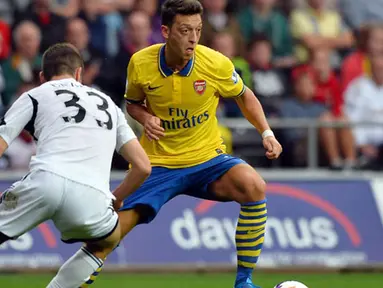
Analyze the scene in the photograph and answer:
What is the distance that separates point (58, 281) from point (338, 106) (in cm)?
803

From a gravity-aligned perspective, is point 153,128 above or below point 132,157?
below

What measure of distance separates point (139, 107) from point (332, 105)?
21.0ft

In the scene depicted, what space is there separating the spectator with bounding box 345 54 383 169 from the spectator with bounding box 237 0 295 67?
1276mm

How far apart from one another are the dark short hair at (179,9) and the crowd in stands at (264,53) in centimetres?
495

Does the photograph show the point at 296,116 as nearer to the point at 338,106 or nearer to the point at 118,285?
the point at 338,106

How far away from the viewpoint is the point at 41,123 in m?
7.44

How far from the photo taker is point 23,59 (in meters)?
14.1

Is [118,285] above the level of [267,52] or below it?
below

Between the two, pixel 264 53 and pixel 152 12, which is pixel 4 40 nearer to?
pixel 152 12

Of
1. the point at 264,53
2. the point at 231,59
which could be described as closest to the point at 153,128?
the point at 231,59

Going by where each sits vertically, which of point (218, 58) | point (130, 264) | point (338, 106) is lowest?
point (130, 264)

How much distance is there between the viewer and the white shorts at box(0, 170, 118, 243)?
7.30m

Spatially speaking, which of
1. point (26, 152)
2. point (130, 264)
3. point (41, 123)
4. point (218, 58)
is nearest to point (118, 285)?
point (130, 264)

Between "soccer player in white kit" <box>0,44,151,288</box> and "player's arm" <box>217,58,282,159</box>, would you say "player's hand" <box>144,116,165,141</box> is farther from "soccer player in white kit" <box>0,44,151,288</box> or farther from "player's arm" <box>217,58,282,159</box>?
"soccer player in white kit" <box>0,44,151,288</box>
